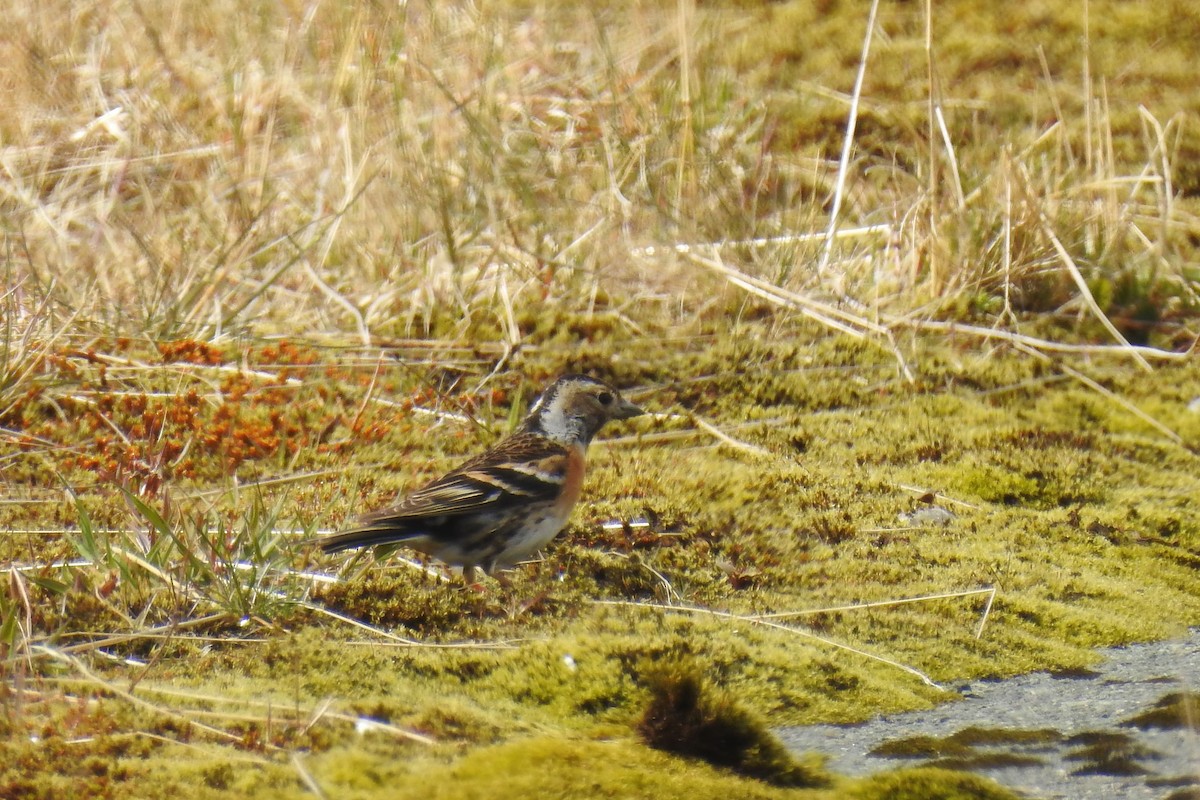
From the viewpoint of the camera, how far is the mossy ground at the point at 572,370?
344 cm

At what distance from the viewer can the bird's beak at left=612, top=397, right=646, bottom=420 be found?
5.61m

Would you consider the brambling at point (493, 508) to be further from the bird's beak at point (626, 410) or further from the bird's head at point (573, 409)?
the bird's beak at point (626, 410)

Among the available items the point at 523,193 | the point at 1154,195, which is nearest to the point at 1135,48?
the point at 1154,195

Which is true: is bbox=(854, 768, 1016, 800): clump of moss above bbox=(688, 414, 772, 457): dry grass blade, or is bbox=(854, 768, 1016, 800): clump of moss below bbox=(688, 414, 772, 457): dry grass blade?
above

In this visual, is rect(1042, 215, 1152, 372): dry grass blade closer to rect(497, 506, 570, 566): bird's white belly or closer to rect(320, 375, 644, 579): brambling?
rect(320, 375, 644, 579): brambling

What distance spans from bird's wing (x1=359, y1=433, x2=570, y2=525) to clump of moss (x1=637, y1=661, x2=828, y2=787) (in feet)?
4.83

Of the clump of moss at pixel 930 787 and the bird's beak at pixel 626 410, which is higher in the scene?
the clump of moss at pixel 930 787

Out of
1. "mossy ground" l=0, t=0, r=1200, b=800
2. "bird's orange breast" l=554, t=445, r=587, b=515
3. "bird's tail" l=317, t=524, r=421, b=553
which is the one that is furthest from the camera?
"bird's orange breast" l=554, t=445, r=587, b=515

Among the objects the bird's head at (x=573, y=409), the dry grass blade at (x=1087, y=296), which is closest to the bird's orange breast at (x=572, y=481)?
the bird's head at (x=573, y=409)

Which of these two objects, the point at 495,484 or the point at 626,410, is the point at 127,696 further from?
the point at 626,410

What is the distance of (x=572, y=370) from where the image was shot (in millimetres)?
6363

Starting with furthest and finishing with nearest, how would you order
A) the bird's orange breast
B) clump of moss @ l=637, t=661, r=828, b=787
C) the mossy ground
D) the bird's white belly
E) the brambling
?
the bird's orange breast → the bird's white belly → the brambling → the mossy ground → clump of moss @ l=637, t=661, r=828, b=787

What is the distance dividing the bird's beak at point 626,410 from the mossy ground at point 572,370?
23cm

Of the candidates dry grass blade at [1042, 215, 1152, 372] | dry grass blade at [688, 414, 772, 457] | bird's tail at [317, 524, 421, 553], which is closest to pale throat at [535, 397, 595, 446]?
dry grass blade at [688, 414, 772, 457]
